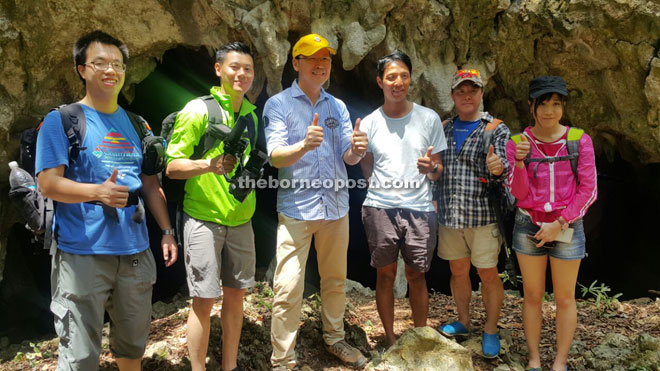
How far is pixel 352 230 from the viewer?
976cm

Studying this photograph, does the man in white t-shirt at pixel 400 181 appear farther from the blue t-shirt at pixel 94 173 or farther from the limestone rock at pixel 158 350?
the limestone rock at pixel 158 350

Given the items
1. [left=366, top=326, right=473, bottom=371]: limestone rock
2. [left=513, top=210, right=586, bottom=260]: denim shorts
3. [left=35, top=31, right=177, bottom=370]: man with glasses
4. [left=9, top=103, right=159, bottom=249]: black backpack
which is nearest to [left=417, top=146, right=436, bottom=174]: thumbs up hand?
[left=513, top=210, right=586, bottom=260]: denim shorts

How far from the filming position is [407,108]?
11.8 ft

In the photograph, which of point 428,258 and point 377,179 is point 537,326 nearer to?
point 428,258

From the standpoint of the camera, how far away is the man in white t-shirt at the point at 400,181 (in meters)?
3.44

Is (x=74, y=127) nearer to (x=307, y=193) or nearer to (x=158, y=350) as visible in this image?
(x=307, y=193)

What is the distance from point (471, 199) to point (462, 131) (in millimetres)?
589

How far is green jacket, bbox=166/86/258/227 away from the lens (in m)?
2.91

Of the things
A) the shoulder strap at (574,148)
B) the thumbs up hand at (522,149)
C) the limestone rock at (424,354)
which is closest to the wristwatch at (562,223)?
the shoulder strap at (574,148)

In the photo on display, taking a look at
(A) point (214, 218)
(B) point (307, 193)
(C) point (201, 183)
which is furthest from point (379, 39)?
(A) point (214, 218)

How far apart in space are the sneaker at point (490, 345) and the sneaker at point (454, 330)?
227mm

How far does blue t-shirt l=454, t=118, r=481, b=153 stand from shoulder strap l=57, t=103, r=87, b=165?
2.76 meters

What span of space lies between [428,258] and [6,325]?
7768mm

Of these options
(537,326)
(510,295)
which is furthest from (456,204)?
(510,295)
